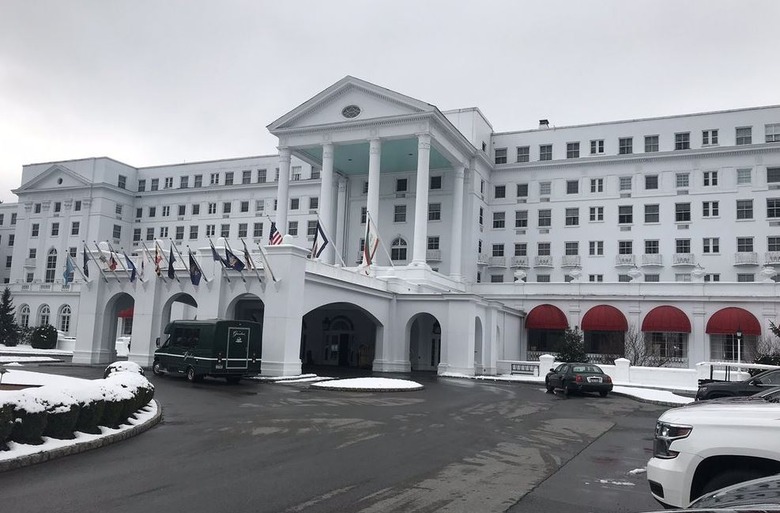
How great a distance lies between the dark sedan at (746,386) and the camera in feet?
64.2

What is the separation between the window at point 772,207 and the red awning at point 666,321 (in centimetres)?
1343

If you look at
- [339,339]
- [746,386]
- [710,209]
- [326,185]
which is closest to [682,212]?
[710,209]

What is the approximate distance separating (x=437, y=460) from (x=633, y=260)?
5009 centimetres

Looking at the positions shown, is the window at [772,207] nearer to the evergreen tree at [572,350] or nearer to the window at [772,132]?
the window at [772,132]

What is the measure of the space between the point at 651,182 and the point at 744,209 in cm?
768

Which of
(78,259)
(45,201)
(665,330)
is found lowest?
(665,330)

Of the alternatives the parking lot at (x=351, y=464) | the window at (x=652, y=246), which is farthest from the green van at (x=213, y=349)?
the window at (x=652, y=246)

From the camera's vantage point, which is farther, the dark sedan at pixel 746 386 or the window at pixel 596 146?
the window at pixel 596 146

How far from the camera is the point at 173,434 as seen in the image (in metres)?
14.7

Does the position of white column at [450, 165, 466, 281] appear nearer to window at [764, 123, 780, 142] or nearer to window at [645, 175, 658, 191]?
window at [645, 175, 658, 191]

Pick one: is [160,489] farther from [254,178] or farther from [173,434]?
[254,178]

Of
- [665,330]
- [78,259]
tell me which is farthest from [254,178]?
[665,330]

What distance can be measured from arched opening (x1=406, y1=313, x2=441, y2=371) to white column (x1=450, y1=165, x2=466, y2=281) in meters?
7.66

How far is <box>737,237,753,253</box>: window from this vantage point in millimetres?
55219
